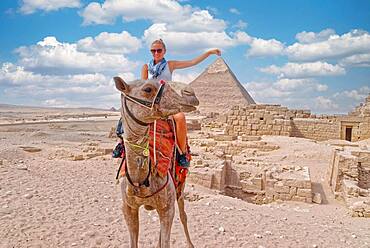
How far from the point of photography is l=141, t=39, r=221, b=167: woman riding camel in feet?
11.0

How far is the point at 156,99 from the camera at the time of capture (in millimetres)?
2375

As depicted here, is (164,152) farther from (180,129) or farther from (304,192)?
(304,192)

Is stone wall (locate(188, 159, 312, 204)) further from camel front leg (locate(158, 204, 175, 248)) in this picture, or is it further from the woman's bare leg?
camel front leg (locate(158, 204, 175, 248))

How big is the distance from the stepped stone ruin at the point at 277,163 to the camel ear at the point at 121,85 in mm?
6755

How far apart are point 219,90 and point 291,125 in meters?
39.6

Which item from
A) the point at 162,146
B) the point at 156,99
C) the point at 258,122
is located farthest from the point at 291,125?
the point at 156,99

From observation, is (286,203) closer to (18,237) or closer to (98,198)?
(98,198)

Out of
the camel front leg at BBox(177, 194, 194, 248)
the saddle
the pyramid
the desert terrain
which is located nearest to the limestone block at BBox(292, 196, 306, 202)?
the desert terrain

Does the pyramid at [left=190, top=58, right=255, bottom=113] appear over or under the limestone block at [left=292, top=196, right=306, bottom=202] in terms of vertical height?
over

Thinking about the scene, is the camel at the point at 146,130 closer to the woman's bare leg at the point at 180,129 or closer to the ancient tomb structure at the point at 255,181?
the woman's bare leg at the point at 180,129

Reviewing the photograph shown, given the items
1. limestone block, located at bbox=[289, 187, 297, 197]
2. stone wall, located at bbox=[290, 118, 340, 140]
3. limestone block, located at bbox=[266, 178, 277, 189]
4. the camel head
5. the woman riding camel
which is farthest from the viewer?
stone wall, located at bbox=[290, 118, 340, 140]

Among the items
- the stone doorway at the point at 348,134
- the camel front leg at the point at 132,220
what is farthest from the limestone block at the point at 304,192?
the stone doorway at the point at 348,134

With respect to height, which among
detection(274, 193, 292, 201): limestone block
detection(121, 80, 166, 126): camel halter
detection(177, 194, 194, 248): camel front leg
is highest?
detection(121, 80, 166, 126): camel halter

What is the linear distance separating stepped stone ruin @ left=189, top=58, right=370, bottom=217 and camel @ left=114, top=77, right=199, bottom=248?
6132mm
